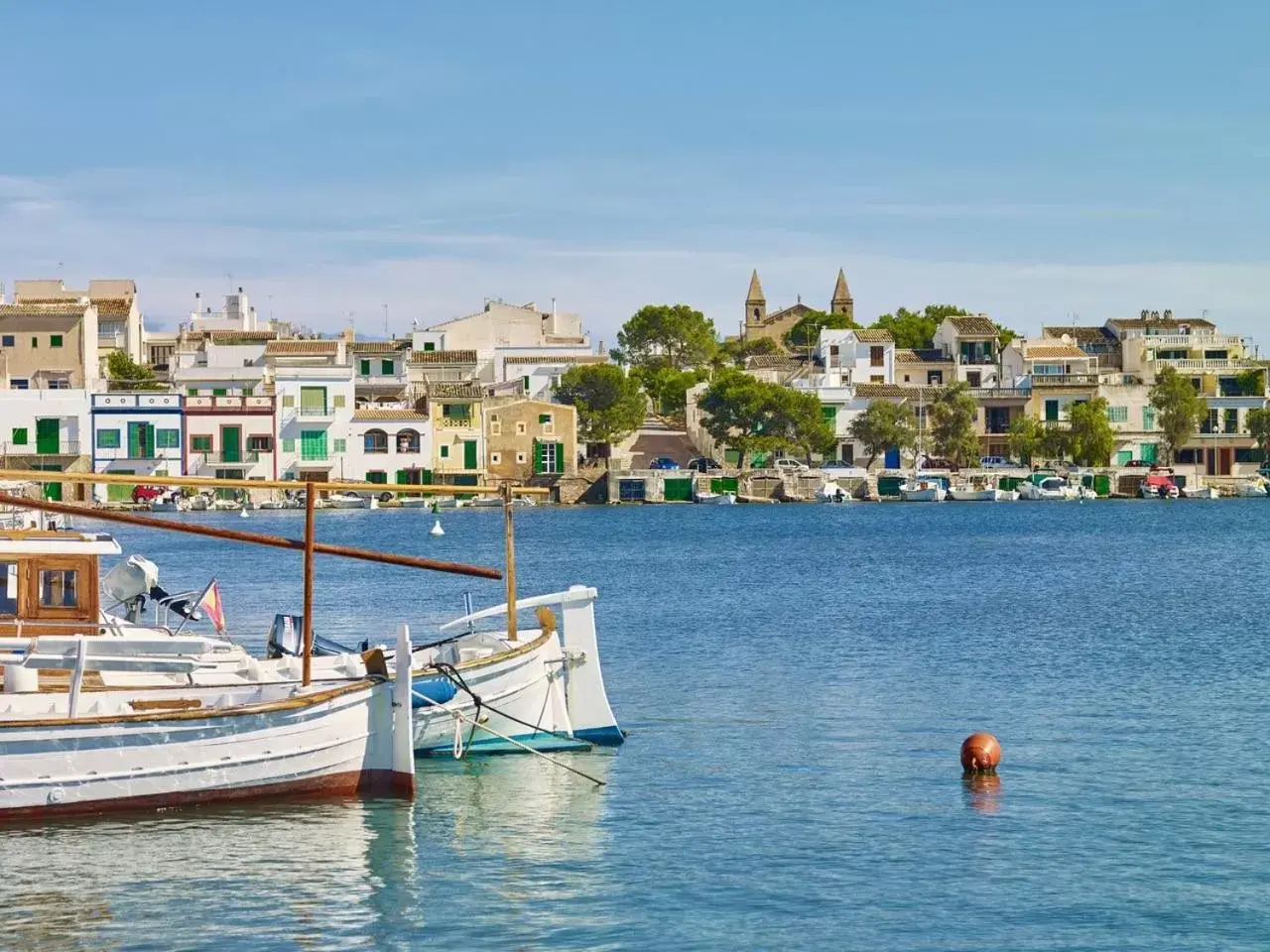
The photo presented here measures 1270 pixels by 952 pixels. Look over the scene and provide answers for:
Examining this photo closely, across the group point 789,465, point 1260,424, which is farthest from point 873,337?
point 1260,424

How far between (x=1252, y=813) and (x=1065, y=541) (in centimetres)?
5289

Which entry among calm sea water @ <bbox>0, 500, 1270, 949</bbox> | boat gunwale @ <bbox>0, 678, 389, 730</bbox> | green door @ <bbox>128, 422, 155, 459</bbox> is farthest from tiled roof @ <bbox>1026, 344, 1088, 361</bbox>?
boat gunwale @ <bbox>0, 678, 389, 730</bbox>

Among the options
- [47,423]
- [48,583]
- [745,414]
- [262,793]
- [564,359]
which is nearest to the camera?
[262,793]

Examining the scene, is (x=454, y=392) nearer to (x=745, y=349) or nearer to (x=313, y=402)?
(x=313, y=402)

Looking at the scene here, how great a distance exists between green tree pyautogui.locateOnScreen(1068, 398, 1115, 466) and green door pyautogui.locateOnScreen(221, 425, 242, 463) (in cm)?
4581

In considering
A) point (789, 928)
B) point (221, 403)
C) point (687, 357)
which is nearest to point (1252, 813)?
point (789, 928)

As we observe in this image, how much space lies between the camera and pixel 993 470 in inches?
4247

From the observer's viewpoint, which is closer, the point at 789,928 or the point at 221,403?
the point at 789,928

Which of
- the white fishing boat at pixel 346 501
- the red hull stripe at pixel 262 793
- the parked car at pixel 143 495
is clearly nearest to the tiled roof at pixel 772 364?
the white fishing boat at pixel 346 501

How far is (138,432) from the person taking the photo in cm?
8969

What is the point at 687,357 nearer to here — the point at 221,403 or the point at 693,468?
the point at 693,468

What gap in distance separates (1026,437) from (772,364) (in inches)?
768

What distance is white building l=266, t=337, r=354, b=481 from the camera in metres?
93.2

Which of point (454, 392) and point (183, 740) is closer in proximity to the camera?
point (183, 740)
